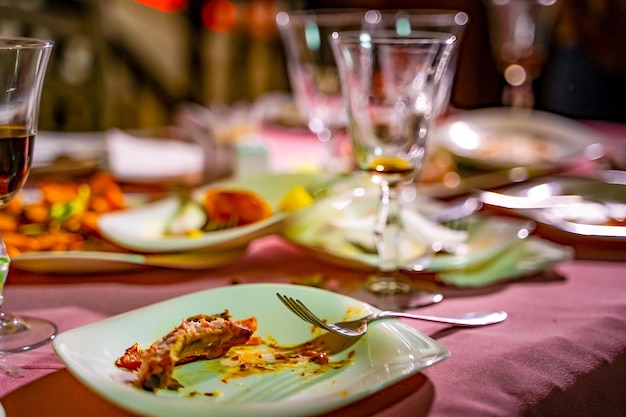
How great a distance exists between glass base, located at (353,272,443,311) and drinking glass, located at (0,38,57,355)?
335 millimetres

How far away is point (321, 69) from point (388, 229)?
67 cm

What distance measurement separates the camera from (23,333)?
0.74 meters

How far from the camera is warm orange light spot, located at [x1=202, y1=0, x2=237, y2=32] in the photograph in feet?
14.9

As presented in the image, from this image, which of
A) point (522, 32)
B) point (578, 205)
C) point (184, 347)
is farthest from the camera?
point (522, 32)

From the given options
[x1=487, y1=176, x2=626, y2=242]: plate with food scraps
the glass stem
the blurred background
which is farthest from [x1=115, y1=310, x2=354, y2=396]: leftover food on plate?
the blurred background

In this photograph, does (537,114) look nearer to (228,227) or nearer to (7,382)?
(228,227)

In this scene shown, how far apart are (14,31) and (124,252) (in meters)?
1.16

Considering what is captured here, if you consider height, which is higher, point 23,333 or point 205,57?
point 205,57

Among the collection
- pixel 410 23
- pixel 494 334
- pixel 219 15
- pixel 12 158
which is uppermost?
pixel 219 15

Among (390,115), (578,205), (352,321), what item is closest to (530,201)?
(578,205)

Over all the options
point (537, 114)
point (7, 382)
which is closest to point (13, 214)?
point (7, 382)

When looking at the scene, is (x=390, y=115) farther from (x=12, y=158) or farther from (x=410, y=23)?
(x=410, y=23)

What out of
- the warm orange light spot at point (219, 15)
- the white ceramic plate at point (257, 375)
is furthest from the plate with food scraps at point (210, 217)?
the warm orange light spot at point (219, 15)

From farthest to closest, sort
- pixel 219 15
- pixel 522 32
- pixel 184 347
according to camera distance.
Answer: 1. pixel 219 15
2. pixel 522 32
3. pixel 184 347
